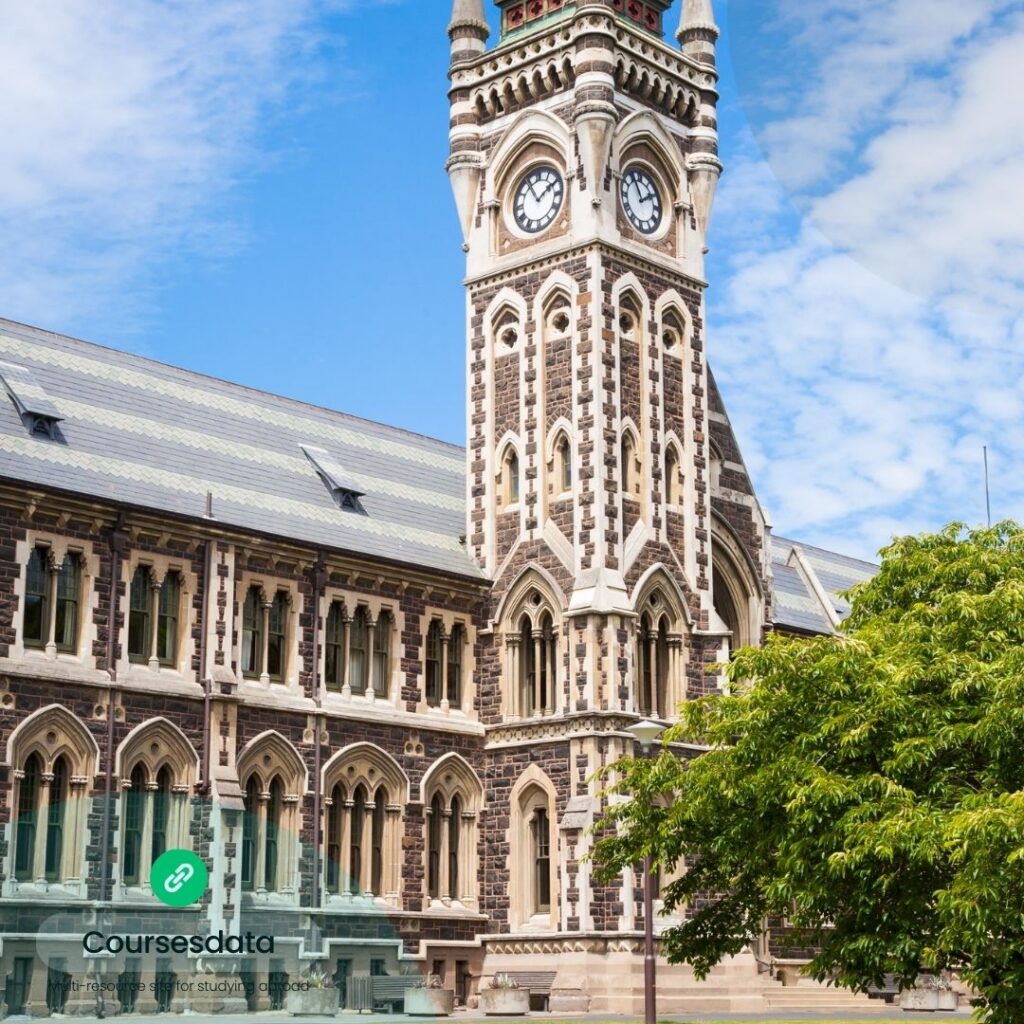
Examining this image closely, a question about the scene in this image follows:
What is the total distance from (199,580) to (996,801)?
2456cm

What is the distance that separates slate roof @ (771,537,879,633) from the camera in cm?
6469

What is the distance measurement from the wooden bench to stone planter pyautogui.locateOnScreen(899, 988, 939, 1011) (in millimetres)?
13025

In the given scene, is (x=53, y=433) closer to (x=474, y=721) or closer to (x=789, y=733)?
(x=474, y=721)

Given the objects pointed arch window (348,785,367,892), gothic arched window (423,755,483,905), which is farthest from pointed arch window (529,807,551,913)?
pointed arch window (348,785,367,892)

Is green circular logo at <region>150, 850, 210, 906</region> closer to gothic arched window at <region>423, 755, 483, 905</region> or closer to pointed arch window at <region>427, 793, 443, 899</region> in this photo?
pointed arch window at <region>427, 793, 443, 899</region>

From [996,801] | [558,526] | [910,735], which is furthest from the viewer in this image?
[558,526]

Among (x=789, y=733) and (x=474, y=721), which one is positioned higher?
(x=474, y=721)

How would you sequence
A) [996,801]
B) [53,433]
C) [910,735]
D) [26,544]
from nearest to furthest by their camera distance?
[996,801] → [910,735] → [26,544] → [53,433]

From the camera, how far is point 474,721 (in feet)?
168

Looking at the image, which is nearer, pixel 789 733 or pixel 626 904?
pixel 789 733

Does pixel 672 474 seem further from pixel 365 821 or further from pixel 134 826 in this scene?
pixel 134 826

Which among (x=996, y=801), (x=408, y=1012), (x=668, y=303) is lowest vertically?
(x=408, y=1012)

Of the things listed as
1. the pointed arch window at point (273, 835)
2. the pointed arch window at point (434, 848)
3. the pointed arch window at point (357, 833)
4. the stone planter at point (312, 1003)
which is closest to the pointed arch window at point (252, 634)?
the pointed arch window at point (273, 835)

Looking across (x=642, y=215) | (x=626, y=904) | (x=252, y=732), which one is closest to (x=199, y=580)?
(x=252, y=732)
